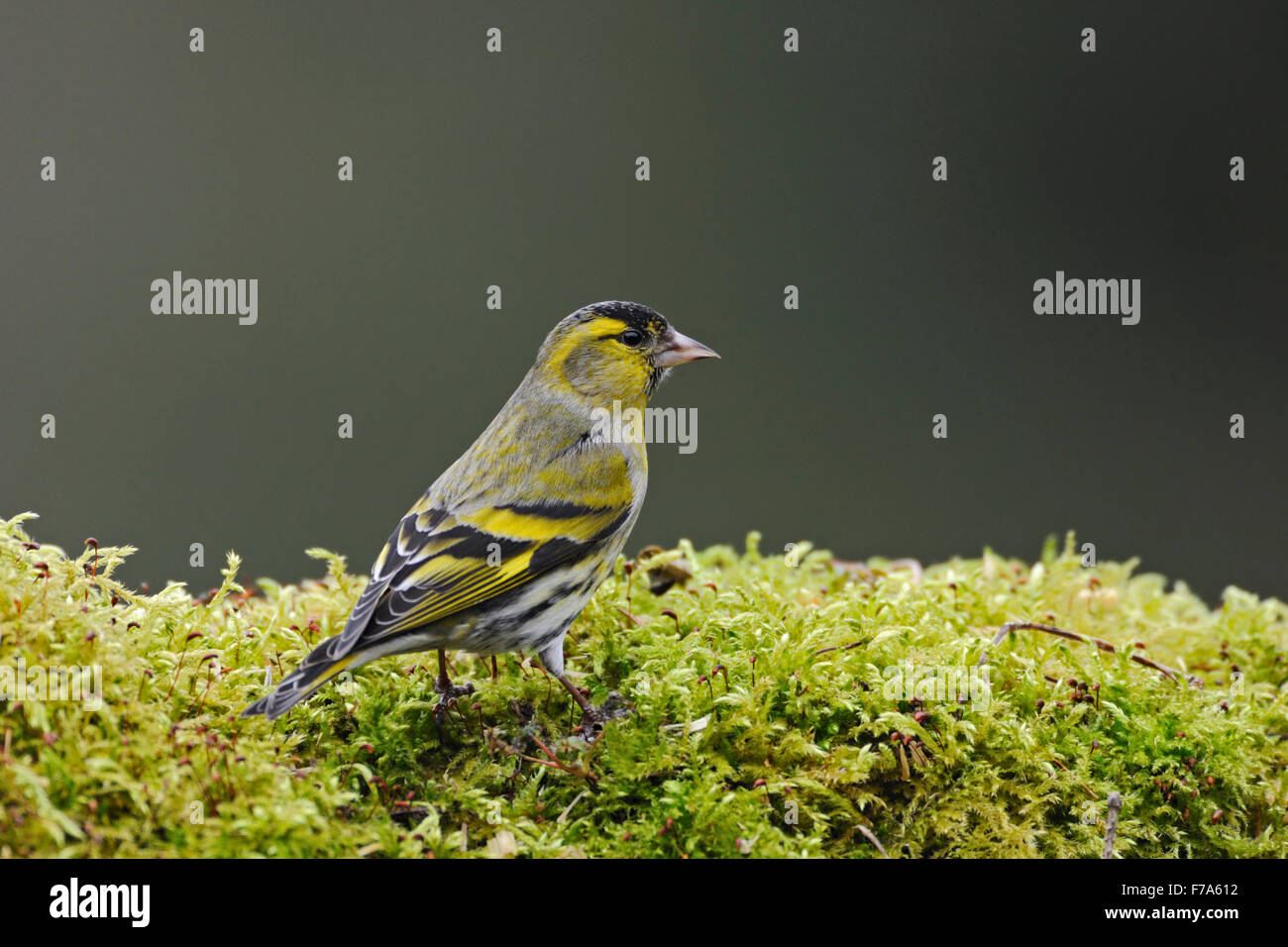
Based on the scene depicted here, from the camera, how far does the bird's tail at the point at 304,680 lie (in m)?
3.14

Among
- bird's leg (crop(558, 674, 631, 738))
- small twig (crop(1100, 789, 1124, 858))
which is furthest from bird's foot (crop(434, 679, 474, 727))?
small twig (crop(1100, 789, 1124, 858))

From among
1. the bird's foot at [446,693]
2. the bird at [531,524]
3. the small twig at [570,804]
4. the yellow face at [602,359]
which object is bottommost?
the small twig at [570,804]

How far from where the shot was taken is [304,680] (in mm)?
3238

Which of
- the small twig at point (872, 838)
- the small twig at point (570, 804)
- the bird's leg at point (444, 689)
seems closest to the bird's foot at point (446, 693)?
the bird's leg at point (444, 689)

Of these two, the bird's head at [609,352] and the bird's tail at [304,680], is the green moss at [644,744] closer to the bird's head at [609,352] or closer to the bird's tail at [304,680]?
the bird's tail at [304,680]

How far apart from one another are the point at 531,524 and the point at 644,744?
44.3 inches

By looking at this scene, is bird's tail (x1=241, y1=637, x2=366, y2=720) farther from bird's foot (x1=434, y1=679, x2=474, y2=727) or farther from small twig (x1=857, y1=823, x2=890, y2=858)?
small twig (x1=857, y1=823, x2=890, y2=858)

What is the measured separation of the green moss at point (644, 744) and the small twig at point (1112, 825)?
0.41ft

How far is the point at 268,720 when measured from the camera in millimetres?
3166

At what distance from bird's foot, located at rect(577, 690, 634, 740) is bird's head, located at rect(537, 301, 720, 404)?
158cm

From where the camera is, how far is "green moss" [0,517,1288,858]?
9.17 feet
